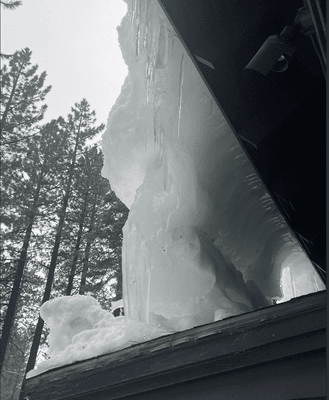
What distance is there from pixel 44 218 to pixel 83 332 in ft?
47.6

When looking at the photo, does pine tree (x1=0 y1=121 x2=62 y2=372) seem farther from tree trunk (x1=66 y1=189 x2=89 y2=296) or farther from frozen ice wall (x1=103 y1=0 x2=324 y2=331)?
frozen ice wall (x1=103 y1=0 x2=324 y2=331)

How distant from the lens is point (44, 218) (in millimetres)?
16984

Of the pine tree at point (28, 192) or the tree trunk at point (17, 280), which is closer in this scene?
the tree trunk at point (17, 280)

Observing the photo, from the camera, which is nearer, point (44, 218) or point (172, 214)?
point (172, 214)

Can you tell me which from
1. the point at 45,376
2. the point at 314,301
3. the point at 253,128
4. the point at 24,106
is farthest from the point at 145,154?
the point at 24,106

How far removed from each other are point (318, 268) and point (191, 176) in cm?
240

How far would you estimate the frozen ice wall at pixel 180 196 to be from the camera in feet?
9.70

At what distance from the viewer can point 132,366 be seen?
2213 mm

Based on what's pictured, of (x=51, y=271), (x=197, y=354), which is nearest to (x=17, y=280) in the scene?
(x=51, y=271)

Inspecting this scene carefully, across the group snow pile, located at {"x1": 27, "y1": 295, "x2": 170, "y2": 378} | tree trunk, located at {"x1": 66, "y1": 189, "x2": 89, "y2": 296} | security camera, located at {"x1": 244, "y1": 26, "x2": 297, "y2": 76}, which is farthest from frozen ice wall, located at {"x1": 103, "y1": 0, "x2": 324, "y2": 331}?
tree trunk, located at {"x1": 66, "y1": 189, "x2": 89, "y2": 296}

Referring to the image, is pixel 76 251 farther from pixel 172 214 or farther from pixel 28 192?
pixel 172 214

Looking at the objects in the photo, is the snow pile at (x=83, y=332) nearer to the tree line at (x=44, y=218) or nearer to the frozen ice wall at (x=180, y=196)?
the frozen ice wall at (x=180, y=196)

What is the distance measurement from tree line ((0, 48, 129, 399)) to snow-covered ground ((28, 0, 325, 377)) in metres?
11.7

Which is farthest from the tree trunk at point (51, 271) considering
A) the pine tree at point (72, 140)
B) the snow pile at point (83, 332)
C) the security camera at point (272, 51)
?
the security camera at point (272, 51)
